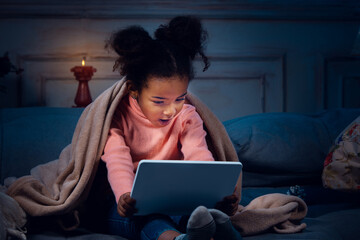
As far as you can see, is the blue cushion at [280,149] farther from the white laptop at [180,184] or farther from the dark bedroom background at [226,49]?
the white laptop at [180,184]

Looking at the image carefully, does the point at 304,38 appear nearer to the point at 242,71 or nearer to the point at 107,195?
the point at 242,71

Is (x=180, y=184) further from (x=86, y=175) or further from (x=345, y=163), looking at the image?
(x=345, y=163)

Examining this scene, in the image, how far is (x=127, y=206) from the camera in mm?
932

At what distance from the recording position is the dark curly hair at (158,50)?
3.48 feet

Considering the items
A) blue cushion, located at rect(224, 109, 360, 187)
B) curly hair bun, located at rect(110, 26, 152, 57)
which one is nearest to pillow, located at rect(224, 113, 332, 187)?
blue cushion, located at rect(224, 109, 360, 187)

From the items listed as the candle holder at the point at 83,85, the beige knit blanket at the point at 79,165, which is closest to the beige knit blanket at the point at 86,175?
the beige knit blanket at the point at 79,165

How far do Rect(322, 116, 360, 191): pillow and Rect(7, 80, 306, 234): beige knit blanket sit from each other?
1.20 feet

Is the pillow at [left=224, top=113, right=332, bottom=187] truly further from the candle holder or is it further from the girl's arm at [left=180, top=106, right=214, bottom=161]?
the candle holder

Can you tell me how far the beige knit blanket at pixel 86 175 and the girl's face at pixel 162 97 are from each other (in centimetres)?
11

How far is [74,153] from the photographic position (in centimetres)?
116

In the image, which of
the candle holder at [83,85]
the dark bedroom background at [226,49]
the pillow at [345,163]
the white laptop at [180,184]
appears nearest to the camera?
the white laptop at [180,184]

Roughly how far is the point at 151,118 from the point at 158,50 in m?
0.18

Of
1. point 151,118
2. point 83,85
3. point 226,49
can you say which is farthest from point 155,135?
point 226,49

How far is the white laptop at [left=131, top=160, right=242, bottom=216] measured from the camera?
2.80 ft
